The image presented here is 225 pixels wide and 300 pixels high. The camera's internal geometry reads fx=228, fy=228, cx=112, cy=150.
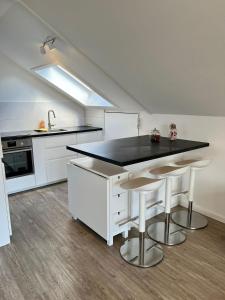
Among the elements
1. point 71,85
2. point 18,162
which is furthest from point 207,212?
point 71,85

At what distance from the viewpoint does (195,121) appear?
9.28 ft

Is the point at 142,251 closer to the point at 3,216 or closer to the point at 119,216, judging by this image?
the point at 119,216

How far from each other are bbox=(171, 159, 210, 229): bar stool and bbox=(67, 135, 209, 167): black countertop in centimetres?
18

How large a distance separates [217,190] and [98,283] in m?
1.75

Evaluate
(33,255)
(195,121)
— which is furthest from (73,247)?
(195,121)

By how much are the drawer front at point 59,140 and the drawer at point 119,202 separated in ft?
6.25

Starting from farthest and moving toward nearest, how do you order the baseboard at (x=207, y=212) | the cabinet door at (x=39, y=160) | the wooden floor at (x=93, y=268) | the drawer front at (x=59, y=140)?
the drawer front at (x=59, y=140)
the cabinet door at (x=39, y=160)
the baseboard at (x=207, y=212)
the wooden floor at (x=93, y=268)

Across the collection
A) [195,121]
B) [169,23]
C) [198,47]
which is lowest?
[195,121]

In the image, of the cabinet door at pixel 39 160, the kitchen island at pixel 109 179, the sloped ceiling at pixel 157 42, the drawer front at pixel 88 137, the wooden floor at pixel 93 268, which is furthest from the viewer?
the drawer front at pixel 88 137

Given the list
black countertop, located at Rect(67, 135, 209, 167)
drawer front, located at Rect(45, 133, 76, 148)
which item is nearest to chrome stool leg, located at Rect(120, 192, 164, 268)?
black countertop, located at Rect(67, 135, 209, 167)

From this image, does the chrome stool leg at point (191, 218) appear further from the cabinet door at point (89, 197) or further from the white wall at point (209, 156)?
the cabinet door at point (89, 197)

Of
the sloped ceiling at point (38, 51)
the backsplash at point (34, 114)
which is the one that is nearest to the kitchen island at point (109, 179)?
the sloped ceiling at point (38, 51)

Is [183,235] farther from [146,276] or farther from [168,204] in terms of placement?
[146,276]

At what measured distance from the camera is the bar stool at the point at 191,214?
101 inches
